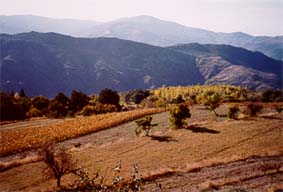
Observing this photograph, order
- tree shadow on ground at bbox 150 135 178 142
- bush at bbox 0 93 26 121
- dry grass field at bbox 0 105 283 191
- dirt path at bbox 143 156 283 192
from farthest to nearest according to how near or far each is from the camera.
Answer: bush at bbox 0 93 26 121
tree shadow on ground at bbox 150 135 178 142
dry grass field at bbox 0 105 283 191
dirt path at bbox 143 156 283 192

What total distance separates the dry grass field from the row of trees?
25.2m

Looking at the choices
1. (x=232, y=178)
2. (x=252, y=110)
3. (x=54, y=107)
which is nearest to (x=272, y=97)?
(x=252, y=110)

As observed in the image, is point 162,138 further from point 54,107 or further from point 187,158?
point 54,107

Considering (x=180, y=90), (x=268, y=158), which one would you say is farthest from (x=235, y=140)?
(x=180, y=90)

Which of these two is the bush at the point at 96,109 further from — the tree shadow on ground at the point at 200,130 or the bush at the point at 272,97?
the bush at the point at 272,97

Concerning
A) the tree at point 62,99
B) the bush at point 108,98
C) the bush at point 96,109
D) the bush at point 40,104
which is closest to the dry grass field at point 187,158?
the bush at point 96,109

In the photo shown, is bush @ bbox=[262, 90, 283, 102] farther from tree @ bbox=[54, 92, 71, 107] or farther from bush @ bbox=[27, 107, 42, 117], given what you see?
bush @ bbox=[27, 107, 42, 117]

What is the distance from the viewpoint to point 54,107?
251ft

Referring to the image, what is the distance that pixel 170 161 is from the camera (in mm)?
33781

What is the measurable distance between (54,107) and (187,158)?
4748 centimetres

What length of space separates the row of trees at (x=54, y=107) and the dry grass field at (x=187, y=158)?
993 inches

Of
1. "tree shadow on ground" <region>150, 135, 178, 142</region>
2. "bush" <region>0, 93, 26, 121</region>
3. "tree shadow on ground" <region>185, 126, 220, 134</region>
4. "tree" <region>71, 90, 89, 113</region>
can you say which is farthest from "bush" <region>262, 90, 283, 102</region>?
"bush" <region>0, 93, 26, 121</region>

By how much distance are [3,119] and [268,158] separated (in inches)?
2092

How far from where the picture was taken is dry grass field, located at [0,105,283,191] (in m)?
27.2
